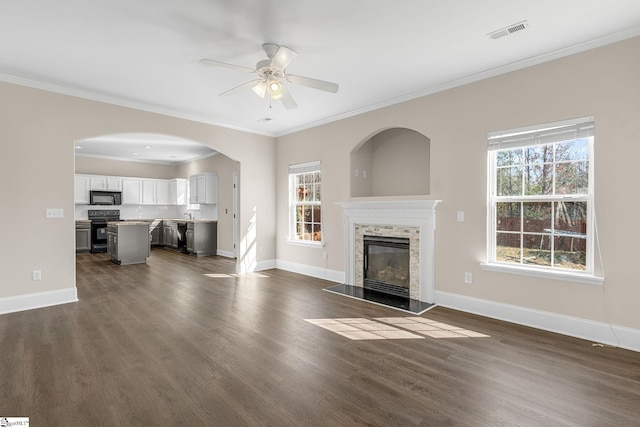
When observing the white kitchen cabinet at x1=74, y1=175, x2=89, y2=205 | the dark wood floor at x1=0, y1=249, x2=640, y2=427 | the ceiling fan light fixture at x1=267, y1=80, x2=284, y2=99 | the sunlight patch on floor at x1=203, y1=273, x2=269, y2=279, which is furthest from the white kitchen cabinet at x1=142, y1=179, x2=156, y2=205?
the ceiling fan light fixture at x1=267, y1=80, x2=284, y2=99

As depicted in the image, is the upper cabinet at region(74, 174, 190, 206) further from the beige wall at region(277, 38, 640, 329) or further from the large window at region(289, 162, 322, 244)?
the beige wall at region(277, 38, 640, 329)

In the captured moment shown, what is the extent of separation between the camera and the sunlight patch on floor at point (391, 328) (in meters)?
3.22

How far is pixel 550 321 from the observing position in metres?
3.33

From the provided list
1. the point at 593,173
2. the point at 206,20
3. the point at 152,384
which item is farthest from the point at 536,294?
the point at 206,20

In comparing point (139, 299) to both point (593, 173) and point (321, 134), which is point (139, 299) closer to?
point (321, 134)

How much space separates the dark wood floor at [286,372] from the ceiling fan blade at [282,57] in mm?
2664

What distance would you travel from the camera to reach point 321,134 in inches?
230

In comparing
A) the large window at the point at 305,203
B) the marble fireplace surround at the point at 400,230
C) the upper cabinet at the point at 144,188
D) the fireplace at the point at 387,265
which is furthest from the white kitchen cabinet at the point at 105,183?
the fireplace at the point at 387,265

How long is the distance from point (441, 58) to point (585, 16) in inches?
46.8

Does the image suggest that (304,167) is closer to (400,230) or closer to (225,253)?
(400,230)

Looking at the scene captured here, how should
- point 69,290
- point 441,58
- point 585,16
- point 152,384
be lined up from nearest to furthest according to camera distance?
1. point 152,384
2. point 585,16
3. point 441,58
4. point 69,290

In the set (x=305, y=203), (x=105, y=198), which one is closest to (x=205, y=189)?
(x=105, y=198)

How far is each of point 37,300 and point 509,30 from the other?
6.14 m

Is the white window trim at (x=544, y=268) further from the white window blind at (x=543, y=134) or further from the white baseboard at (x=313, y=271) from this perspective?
the white baseboard at (x=313, y=271)
